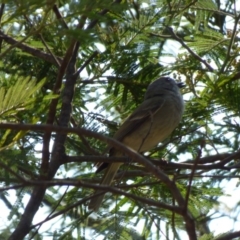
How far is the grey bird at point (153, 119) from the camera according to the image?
696 cm

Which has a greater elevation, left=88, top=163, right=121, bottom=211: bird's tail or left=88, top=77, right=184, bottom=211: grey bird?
left=88, top=77, right=184, bottom=211: grey bird

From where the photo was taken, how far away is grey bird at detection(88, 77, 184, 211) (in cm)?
696

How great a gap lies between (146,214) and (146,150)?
88 centimetres

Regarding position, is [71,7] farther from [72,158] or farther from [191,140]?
[191,140]

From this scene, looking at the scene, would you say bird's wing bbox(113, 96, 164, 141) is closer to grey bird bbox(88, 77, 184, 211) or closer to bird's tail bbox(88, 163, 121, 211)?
grey bird bbox(88, 77, 184, 211)

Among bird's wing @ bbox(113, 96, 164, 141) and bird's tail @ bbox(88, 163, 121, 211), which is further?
bird's wing @ bbox(113, 96, 164, 141)

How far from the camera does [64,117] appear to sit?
234 inches

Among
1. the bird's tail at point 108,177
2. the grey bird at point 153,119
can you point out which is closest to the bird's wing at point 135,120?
the grey bird at point 153,119

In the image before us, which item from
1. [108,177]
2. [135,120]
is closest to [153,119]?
[135,120]

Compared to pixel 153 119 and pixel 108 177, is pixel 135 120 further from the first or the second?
pixel 108 177

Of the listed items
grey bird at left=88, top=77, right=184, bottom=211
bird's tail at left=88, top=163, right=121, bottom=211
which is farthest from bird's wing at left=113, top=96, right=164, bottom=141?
bird's tail at left=88, top=163, right=121, bottom=211

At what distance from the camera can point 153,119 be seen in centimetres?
726

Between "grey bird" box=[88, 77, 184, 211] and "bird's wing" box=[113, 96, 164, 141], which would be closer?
"grey bird" box=[88, 77, 184, 211]

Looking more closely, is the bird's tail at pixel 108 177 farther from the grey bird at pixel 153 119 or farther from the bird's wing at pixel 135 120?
the bird's wing at pixel 135 120
